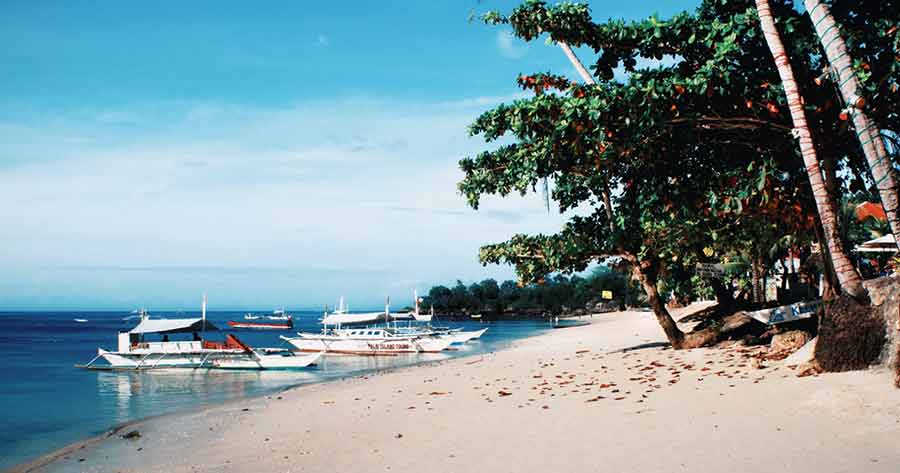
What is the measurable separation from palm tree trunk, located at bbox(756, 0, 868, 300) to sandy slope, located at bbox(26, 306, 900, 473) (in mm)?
1560

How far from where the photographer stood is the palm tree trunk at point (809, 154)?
9.48 metres

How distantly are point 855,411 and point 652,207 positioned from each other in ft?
19.4

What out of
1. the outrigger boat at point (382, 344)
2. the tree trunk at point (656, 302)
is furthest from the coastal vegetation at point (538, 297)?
the tree trunk at point (656, 302)

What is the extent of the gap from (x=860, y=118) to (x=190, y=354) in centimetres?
3346

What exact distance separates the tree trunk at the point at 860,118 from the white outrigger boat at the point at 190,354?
2849cm

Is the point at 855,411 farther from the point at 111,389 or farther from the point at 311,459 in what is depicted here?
the point at 111,389

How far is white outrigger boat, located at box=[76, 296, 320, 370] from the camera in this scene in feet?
109

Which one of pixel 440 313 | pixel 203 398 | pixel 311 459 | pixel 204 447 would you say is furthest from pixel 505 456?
pixel 440 313

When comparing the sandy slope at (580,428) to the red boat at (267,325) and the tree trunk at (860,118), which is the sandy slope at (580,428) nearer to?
the tree trunk at (860,118)

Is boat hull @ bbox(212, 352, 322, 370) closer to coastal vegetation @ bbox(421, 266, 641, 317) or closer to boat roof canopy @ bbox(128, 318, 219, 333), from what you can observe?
boat roof canopy @ bbox(128, 318, 219, 333)

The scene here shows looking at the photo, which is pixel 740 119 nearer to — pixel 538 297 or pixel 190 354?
pixel 190 354

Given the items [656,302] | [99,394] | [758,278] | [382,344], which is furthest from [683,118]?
[382,344]

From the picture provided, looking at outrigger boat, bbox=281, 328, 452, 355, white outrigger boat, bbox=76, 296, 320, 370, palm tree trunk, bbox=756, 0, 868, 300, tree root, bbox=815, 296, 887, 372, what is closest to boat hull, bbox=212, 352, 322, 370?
white outrigger boat, bbox=76, 296, 320, 370

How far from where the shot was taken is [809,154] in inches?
376
